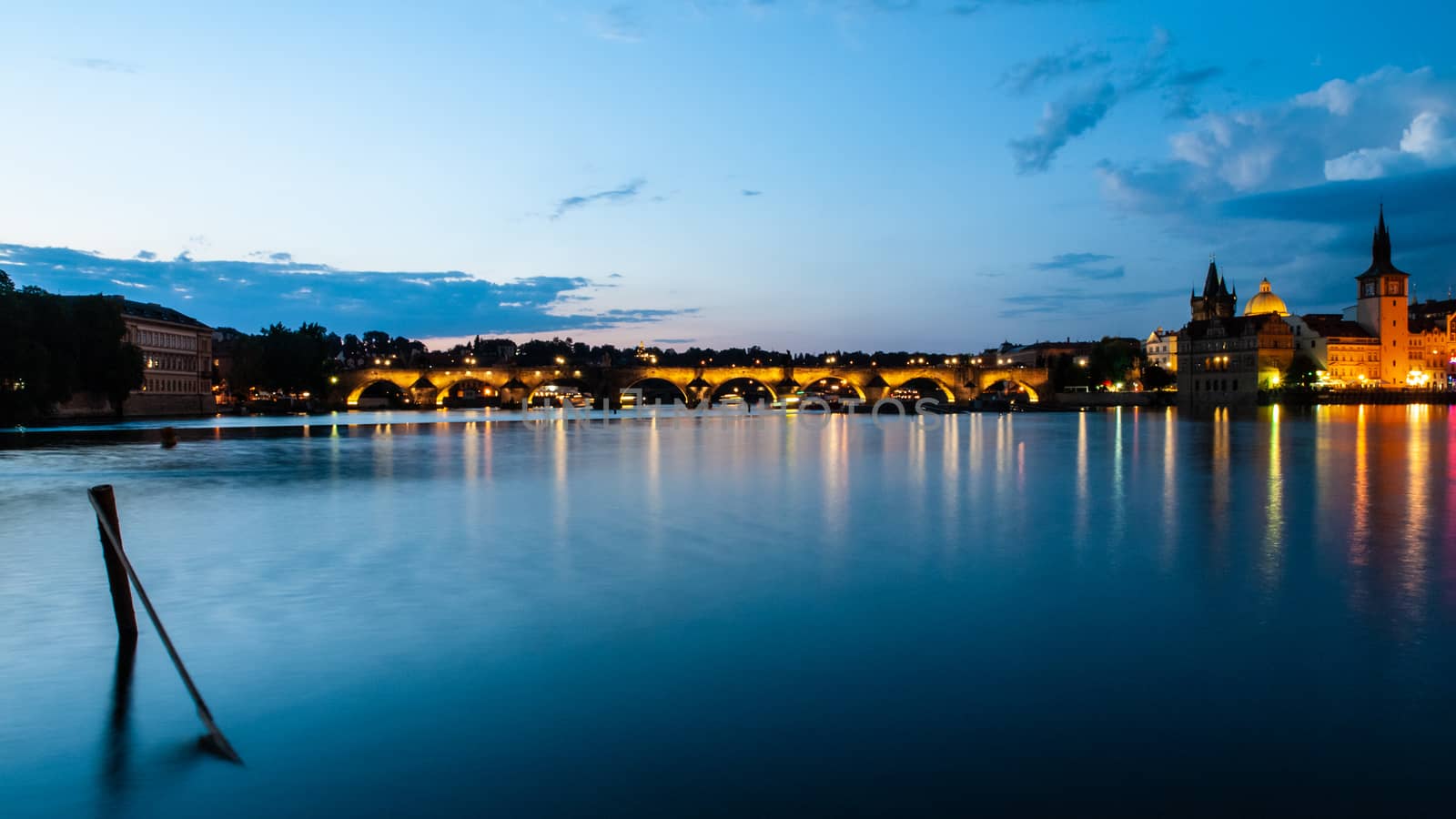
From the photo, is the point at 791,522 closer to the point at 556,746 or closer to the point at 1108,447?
the point at 556,746

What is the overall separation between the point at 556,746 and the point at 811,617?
3.99 meters

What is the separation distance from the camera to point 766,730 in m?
6.73

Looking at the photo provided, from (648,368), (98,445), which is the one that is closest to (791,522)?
(98,445)

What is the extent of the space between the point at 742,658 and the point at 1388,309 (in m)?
127

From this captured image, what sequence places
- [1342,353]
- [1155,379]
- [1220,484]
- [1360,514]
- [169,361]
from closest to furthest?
[1360,514] → [1220,484] → [169,361] → [1342,353] → [1155,379]

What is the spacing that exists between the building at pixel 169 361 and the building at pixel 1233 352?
10307 cm

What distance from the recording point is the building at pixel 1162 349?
136 metres

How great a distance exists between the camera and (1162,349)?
14162 centimetres

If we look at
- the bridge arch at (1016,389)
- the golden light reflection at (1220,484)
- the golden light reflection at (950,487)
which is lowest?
the golden light reflection at (950,487)

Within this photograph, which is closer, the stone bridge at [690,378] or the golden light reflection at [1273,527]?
the golden light reflection at [1273,527]

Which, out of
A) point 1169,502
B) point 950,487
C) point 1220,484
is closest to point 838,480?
Result: point 950,487

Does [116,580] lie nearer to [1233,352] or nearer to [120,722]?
[120,722]

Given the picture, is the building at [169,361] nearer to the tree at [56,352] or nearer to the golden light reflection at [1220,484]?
the tree at [56,352]

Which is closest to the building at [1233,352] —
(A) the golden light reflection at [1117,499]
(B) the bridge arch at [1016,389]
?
(B) the bridge arch at [1016,389]
